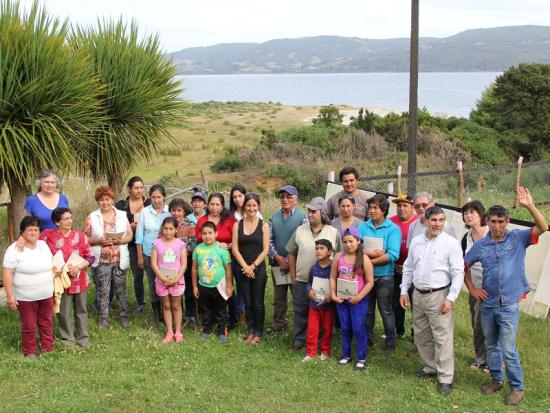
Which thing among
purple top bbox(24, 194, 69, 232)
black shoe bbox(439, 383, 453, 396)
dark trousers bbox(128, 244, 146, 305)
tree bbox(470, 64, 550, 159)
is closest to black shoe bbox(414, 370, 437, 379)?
black shoe bbox(439, 383, 453, 396)

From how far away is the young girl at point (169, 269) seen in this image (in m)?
7.41

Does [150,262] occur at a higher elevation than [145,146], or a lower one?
lower

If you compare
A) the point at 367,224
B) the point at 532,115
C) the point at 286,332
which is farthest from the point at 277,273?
the point at 532,115

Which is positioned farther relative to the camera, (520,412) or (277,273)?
(277,273)

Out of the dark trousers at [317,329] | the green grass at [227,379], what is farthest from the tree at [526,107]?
the dark trousers at [317,329]

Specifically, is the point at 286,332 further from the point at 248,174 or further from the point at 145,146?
the point at 248,174

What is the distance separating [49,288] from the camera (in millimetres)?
6797

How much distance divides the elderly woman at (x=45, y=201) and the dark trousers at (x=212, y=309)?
180 centimetres

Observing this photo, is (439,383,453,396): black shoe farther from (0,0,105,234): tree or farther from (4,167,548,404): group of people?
(0,0,105,234): tree

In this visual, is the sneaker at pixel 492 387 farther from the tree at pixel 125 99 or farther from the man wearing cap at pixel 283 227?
the tree at pixel 125 99

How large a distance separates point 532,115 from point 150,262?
23.0 metres

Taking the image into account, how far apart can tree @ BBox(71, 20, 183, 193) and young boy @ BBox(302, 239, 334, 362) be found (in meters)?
4.01

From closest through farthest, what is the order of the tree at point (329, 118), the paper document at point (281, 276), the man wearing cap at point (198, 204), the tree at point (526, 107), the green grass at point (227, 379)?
the green grass at point (227, 379) → the paper document at point (281, 276) → the man wearing cap at point (198, 204) → the tree at point (526, 107) → the tree at point (329, 118)

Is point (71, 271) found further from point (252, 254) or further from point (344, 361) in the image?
point (344, 361)
